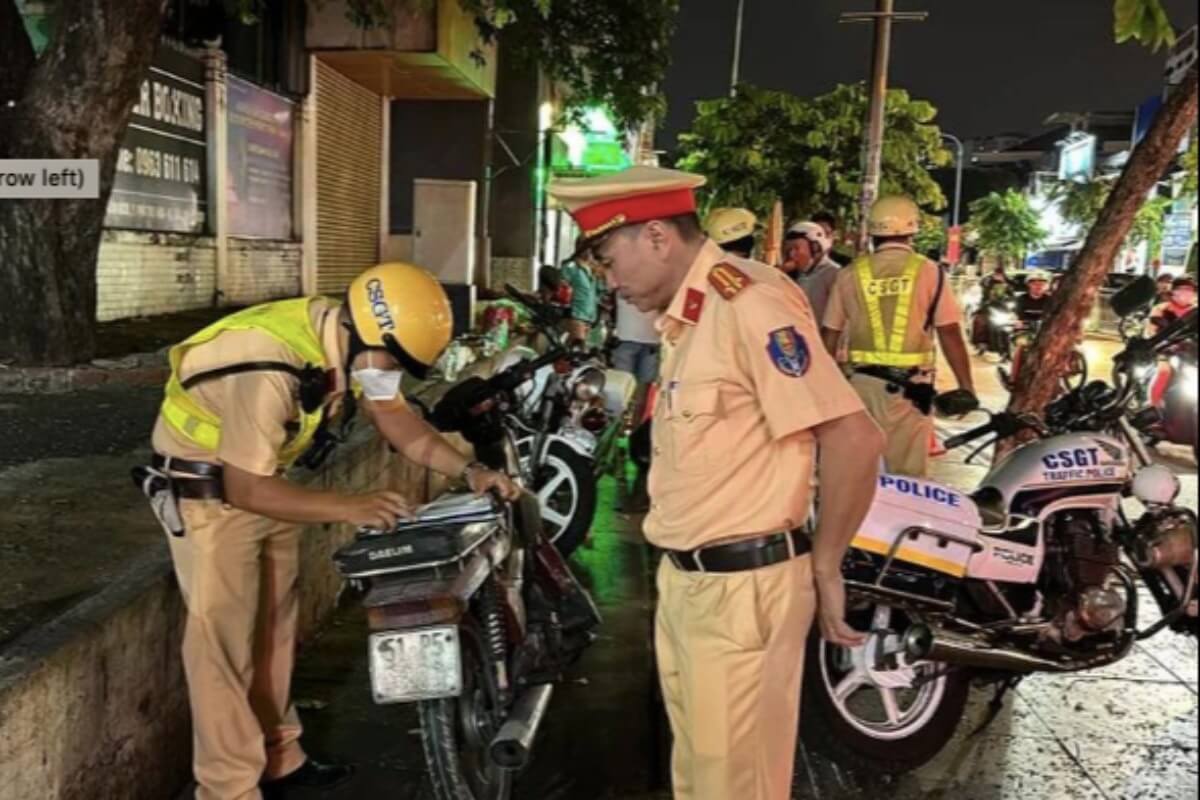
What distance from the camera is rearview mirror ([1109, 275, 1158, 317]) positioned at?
3.84 m

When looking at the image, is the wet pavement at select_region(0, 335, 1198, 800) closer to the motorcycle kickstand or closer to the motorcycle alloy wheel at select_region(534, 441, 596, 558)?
the motorcycle kickstand

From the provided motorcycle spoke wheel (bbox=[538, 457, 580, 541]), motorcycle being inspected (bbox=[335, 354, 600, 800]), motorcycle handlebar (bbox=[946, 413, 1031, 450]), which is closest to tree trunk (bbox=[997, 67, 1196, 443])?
motorcycle handlebar (bbox=[946, 413, 1031, 450])

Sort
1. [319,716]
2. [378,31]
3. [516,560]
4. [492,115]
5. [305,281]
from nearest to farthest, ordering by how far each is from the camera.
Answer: [516,560] < [319,716] < [378,31] < [305,281] < [492,115]

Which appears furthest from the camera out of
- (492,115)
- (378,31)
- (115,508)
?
(492,115)

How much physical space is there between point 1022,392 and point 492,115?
51.7ft

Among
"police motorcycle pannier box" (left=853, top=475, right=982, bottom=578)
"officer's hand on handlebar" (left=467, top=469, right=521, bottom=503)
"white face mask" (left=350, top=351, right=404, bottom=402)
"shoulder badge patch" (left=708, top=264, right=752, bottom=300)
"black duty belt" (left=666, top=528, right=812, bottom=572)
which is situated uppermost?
"shoulder badge patch" (left=708, top=264, right=752, bottom=300)

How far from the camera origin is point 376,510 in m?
2.94

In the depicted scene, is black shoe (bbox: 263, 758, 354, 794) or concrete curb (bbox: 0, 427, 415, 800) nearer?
concrete curb (bbox: 0, 427, 415, 800)

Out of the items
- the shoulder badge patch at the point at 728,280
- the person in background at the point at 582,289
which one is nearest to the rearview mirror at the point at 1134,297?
the shoulder badge patch at the point at 728,280

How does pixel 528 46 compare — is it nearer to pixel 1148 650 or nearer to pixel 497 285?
pixel 497 285

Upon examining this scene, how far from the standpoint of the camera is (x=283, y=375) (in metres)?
2.85

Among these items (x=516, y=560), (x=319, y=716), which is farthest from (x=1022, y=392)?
(x=319, y=716)

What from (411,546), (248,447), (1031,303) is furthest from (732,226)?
(1031,303)

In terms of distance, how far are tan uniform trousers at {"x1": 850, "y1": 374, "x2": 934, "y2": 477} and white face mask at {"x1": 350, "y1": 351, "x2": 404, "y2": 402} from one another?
2.76m
